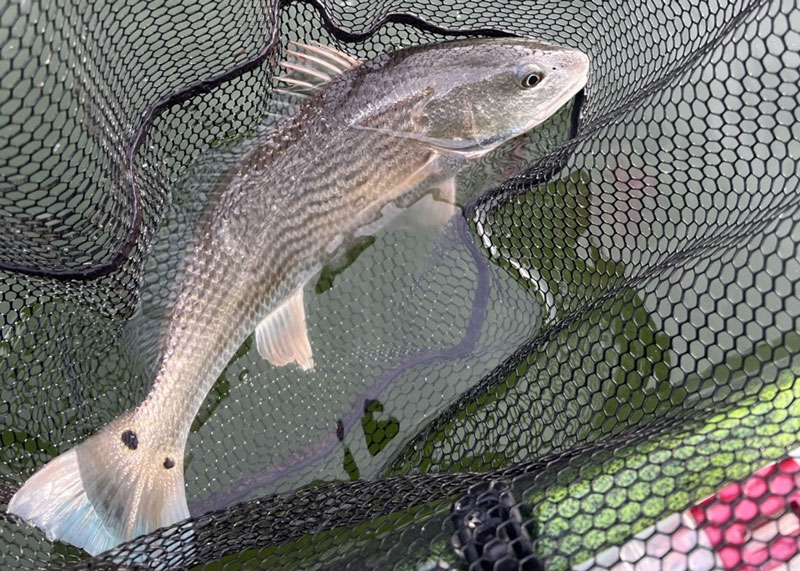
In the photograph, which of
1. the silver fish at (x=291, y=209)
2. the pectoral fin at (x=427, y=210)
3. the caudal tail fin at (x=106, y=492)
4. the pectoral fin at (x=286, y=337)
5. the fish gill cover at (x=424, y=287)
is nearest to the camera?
the fish gill cover at (x=424, y=287)

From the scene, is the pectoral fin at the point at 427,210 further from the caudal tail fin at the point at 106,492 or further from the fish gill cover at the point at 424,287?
the caudal tail fin at the point at 106,492

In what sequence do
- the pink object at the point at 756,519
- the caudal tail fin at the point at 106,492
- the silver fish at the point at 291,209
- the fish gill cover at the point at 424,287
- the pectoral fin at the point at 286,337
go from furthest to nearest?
the pectoral fin at the point at 286,337 < the silver fish at the point at 291,209 < the caudal tail fin at the point at 106,492 < the fish gill cover at the point at 424,287 < the pink object at the point at 756,519

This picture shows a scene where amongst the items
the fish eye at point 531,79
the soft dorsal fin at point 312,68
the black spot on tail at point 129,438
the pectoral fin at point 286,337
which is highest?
the soft dorsal fin at point 312,68

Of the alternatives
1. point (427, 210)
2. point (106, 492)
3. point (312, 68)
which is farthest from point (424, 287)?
point (106, 492)

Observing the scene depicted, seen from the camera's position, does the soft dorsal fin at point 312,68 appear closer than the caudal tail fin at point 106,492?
No

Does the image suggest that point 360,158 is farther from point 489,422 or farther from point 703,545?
point 703,545

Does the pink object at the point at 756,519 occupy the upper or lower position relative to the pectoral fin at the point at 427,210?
upper

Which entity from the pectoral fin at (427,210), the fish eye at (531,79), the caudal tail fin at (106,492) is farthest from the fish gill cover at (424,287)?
the fish eye at (531,79)
